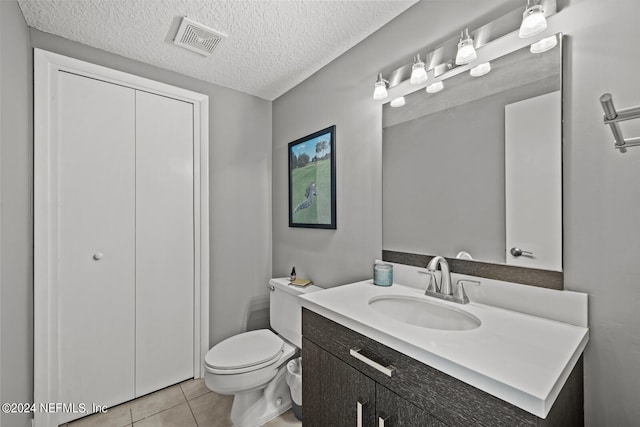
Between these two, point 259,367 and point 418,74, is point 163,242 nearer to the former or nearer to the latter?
point 259,367

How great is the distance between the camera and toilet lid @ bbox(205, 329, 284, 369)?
1550 mm

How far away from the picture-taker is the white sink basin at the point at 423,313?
107cm

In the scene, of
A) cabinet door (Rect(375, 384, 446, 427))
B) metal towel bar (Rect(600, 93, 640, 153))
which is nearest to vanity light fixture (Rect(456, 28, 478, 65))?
metal towel bar (Rect(600, 93, 640, 153))

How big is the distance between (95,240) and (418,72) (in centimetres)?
208

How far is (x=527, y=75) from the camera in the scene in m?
1.02

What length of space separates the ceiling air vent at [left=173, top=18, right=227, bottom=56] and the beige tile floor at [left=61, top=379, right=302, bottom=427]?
2248mm

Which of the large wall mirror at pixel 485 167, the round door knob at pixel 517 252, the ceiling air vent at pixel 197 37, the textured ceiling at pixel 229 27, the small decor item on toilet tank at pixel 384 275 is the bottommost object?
the small decor item on toilet tank at pixel 384 275

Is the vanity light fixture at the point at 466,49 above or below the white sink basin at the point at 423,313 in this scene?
above

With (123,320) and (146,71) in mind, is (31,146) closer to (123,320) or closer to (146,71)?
(146,71)

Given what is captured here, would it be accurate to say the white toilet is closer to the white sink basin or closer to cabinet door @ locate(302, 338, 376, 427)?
cabinet door @ locate(302, 338, 376, 427)

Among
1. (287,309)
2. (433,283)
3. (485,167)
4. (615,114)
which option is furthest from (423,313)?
(287,309)

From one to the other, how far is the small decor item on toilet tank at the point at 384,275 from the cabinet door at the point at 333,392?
461mm

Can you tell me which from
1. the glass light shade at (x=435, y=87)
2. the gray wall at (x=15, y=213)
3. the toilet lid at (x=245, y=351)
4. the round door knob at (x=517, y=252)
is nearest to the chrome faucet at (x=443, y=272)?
the round door knob at (x=517, y=252)

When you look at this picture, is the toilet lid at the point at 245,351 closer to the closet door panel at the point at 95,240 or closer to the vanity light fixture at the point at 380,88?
the closet door panel at the point at 95,240
